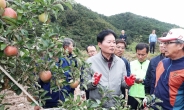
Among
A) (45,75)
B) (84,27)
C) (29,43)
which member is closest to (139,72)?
(45,75)

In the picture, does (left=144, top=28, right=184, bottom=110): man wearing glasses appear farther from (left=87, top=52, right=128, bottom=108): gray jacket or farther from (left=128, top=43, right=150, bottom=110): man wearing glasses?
(left=128, top=43, right=150, bottom=110): man wearing glasses

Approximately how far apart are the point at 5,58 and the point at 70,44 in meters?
1.36

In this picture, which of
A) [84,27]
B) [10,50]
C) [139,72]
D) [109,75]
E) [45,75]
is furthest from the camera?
[84,27]

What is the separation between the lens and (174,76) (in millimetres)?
1896

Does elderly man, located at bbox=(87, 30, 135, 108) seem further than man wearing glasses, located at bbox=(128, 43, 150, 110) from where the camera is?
No

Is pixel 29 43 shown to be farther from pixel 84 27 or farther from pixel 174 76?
pixel 84 27

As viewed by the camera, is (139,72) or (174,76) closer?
(174,76)

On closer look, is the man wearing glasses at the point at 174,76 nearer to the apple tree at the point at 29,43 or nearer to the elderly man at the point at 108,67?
the elderly man at the point at 108,67

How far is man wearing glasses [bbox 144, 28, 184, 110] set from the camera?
6.21 feet

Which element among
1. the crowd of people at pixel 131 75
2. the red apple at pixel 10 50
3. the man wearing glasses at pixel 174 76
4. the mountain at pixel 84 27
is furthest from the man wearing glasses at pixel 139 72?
the mountain at pixel 84 27

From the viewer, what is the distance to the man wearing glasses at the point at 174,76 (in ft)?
6.21

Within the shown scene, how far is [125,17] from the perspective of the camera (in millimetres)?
31250

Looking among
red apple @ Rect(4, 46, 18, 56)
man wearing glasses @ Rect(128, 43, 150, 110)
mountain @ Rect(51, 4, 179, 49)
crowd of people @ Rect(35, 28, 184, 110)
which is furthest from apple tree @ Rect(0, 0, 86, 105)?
mountain @ Rect(51, 4, 179, 49)

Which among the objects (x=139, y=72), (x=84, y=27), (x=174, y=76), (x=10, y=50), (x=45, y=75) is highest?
(x=84, y=27)
